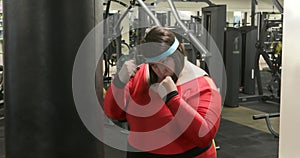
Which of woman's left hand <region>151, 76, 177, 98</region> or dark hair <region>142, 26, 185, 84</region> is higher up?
dark hair <region>142, 26, 185, 84</region>

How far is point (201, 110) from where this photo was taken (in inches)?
63.5

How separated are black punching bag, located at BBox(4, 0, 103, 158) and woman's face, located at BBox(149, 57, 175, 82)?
2.62ft

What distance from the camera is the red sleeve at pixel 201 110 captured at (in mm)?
1559

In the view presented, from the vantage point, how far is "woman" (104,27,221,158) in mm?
1556

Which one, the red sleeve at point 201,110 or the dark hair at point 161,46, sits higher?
the dark hair at point 161,46

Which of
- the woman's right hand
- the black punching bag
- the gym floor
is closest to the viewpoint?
the black punching bag

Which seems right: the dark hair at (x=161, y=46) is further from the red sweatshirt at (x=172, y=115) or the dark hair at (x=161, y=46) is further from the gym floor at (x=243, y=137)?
the gym floor at (x=243, y=137)

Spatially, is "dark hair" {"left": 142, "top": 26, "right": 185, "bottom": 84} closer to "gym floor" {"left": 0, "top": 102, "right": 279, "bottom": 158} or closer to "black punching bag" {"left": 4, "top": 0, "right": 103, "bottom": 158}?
"black punching bag" {"left": 4, "top": 0, "right": 103, "bottom": 158}

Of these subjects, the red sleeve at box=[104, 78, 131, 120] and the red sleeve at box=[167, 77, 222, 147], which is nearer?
the red sleeve at box=[167, 77, 222, 147]

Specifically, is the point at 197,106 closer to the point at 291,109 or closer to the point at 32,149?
the point at 291,109

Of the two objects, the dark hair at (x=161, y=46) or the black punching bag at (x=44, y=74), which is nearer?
the black punching bag at (x=44, y=74)

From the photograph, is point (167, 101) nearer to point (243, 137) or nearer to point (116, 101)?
point (116, 101)

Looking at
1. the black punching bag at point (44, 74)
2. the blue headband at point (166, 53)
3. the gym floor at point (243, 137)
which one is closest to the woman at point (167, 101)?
the blue headband at point (166, 53)

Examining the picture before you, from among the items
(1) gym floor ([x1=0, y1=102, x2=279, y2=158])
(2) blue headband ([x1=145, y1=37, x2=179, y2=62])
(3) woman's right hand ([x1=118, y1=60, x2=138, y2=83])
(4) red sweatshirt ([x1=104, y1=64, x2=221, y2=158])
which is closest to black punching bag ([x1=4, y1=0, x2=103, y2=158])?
(2) blue headband ([x1=145, y1=37, x2=179, y2=62])
